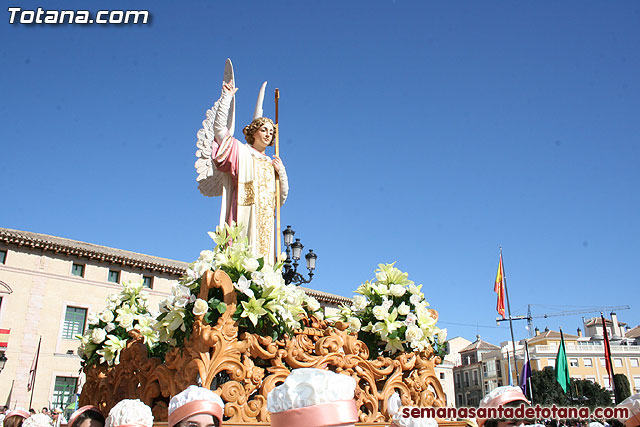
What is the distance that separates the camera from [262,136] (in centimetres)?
715

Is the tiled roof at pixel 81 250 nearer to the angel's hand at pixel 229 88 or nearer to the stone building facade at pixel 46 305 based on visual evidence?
the stone building facade at pixel 46 305

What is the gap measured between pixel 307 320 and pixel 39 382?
28122 mm

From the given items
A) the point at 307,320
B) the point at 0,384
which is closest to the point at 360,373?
the point at 307,320

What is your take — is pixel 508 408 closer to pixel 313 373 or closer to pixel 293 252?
pixel 313 373

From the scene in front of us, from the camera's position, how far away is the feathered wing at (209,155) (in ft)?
22.4

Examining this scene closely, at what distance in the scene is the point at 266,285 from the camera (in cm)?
413

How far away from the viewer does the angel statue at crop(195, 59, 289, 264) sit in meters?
6.58

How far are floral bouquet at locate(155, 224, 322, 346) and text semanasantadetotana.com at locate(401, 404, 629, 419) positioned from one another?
117cm

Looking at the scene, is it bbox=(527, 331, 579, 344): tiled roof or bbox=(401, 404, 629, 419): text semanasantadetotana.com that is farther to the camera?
bbox=(527, 331, 579, 344): tiled roof

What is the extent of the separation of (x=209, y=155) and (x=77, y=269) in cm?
2738

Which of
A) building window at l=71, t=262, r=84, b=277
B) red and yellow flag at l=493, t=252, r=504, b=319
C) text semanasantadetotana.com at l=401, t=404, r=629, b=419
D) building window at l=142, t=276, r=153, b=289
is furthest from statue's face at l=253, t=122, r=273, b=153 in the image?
building window at l=142, t=276, r=153, b=289

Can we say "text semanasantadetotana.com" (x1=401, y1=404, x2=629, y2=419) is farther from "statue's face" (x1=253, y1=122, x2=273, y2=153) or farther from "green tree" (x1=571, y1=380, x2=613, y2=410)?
"green tree" (x1=571, y1=380, x2=613, y2=410)

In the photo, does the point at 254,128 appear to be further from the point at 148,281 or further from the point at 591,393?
the point at 591,393

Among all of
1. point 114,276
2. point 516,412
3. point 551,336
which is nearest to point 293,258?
point 516,412
